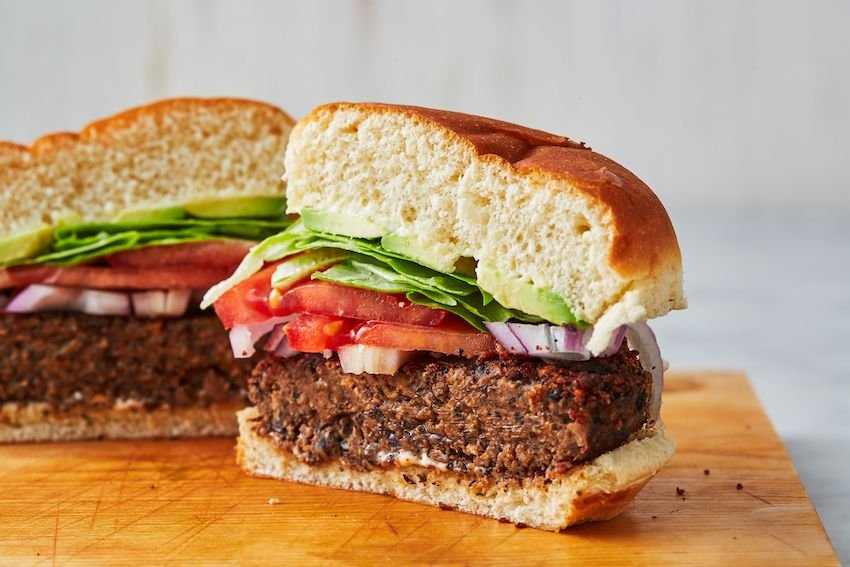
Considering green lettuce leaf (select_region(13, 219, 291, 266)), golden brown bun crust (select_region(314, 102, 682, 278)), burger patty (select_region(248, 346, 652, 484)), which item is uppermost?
golden brown bun crust (select_region(314, 102, 682, 278))

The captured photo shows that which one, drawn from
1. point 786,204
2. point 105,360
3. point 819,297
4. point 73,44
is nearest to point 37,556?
point 105,360

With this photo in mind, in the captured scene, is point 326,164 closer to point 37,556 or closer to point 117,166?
point 117,166

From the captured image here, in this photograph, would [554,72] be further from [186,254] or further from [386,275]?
[386,275]

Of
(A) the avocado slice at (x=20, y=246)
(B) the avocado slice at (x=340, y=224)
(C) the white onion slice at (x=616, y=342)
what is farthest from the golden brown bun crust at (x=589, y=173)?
(A) the avocado slice at (x=20, y=246)

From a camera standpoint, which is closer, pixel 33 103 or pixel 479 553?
pixel 479 553

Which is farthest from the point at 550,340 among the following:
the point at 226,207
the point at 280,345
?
the point at 226,207

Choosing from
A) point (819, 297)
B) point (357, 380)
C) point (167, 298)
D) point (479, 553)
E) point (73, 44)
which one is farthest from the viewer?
point (73, 44)

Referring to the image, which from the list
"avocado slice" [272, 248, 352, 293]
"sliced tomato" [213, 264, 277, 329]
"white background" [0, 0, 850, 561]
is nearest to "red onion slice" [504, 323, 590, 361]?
"avocado slice" [272, 248, 352, 293]

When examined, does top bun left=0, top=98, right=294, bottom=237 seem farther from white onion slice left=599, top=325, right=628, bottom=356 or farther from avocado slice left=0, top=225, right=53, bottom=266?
white onion slice left=599, top=325, right=628, bottom=356
